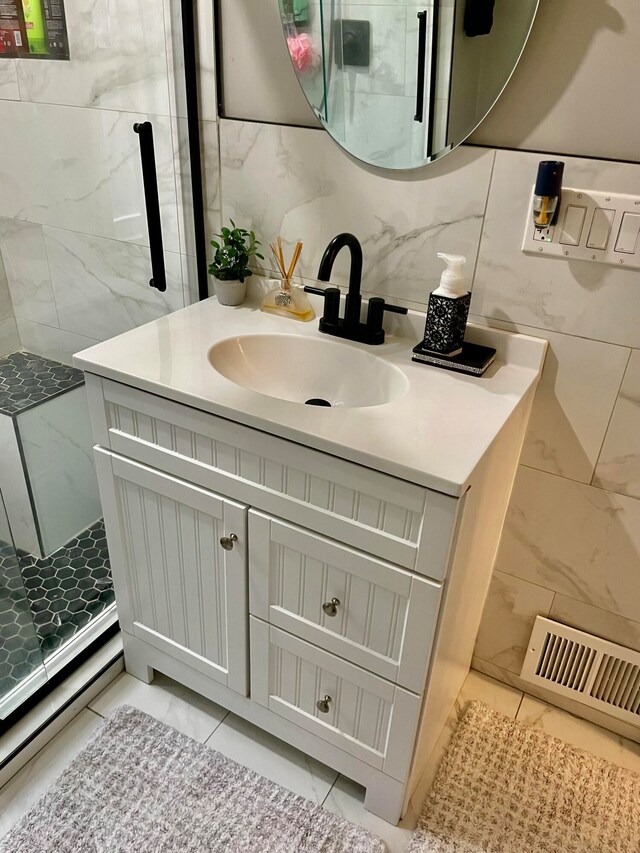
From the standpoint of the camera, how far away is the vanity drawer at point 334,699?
1.21 metres

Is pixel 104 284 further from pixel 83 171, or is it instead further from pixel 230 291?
pixel 230 291

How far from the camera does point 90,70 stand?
1.56 m

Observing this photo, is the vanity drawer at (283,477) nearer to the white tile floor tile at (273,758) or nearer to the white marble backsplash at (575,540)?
the white marble backsplash at (575,540)

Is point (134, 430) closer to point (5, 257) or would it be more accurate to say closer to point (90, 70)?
point (90, 70)

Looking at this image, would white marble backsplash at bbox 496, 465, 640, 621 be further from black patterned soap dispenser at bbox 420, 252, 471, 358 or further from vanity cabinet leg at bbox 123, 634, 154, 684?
vanity cabinet leg at bbox 123, 634, 154, 684

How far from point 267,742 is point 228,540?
0.59 m

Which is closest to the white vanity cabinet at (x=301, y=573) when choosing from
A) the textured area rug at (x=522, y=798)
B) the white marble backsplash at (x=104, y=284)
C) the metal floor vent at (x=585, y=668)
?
the textured area rug at (x=522, y=798)

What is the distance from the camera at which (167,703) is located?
1599 millimetres

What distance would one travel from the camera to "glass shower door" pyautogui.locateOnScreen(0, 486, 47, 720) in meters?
1.52

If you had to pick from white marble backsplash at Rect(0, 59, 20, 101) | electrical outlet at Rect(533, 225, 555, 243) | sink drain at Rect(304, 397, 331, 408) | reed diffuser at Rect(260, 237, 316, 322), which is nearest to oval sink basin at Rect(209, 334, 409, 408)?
sink drain at Rect(304, 397, 331, 408)

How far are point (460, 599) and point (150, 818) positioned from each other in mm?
792

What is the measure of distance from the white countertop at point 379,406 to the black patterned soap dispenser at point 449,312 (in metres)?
0.05

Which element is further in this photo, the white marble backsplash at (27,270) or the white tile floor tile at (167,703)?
the white marble backsplash at (27,270)

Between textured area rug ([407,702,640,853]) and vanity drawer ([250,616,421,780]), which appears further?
textured area rug ([407,702,640,853])
